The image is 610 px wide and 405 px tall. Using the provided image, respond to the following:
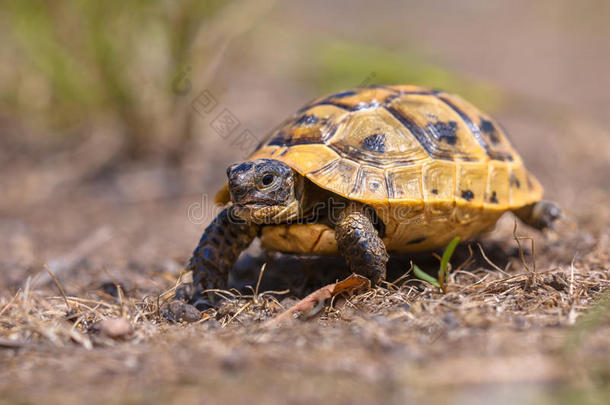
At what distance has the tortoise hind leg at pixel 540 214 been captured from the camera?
3.60 m

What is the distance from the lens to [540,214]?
366 cm

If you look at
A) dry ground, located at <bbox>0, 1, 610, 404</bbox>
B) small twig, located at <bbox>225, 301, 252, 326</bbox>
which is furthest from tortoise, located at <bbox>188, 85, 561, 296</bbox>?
small twig, located at <bbox>225, 301, 252, 326</bbox>

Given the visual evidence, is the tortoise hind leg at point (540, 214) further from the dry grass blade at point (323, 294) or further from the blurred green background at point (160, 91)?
the blurred green background at point (160, 91)

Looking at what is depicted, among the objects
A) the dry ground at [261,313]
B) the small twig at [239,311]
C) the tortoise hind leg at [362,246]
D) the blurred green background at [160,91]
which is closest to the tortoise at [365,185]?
the tortoise hind leg at [362,246]

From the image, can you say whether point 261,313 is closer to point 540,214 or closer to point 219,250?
point 219,250

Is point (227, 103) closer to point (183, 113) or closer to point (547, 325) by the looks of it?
point (183, 113)

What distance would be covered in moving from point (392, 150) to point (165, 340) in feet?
5.38

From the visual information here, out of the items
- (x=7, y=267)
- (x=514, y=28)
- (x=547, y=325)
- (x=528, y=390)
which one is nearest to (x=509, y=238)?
(x=547, y=325)

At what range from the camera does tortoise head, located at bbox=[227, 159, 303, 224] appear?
2.70 m

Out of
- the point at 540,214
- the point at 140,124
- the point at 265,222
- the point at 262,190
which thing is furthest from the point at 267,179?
the point at 140,124

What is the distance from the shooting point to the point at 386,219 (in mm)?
2873

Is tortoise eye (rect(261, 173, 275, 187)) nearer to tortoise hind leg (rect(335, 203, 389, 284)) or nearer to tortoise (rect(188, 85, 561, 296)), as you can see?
tortoise (rect(188, 85, 561, 296))

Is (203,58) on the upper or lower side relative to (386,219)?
upper

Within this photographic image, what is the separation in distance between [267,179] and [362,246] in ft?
2.03
